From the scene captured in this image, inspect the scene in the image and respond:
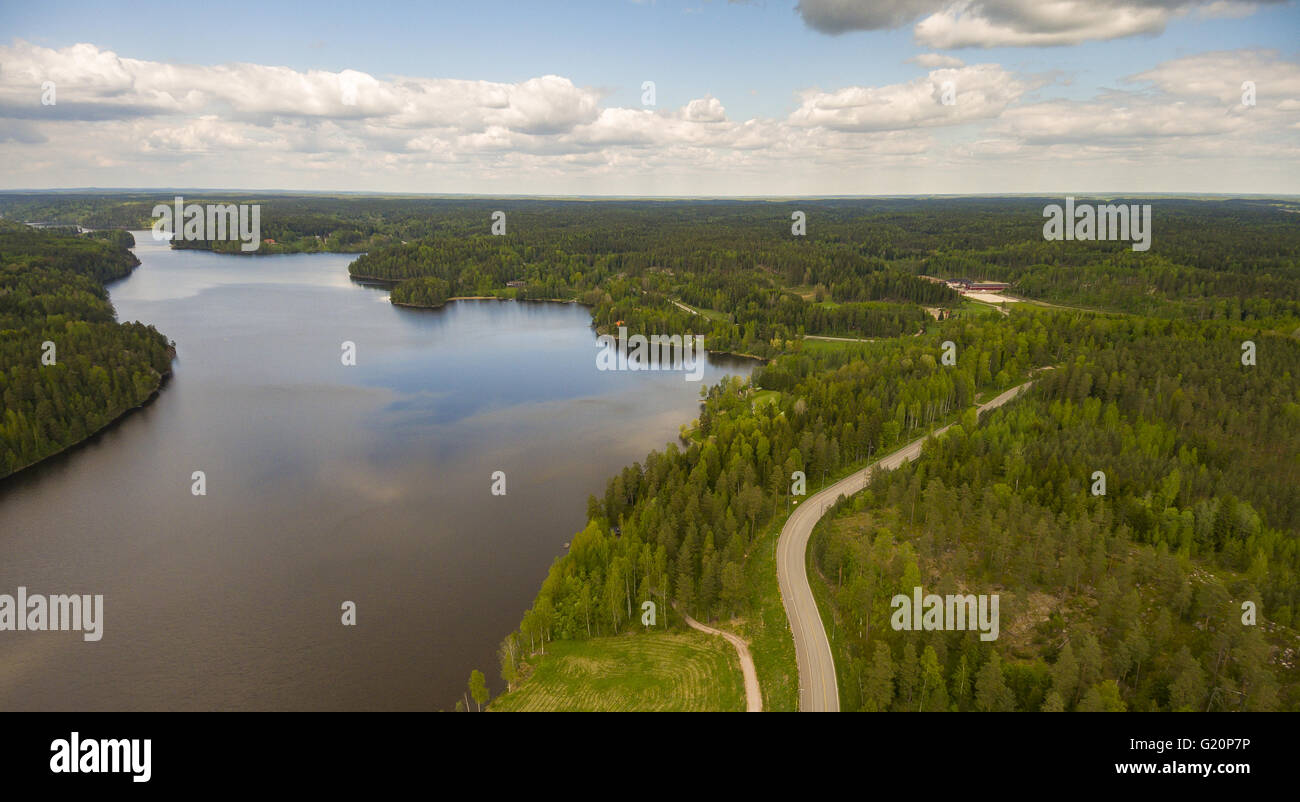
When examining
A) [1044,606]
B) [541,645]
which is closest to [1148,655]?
[1044,606]

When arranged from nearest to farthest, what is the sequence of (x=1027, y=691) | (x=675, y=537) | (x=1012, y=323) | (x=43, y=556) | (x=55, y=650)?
(x=1027, y=691)
(x=55, y=650)
(x=675, y=537)
(x=43, y=556)
(x=1012, y=323)

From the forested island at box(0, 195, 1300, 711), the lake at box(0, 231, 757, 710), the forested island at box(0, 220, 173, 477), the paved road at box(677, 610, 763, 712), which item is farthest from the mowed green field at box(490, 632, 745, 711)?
the forested island at box(0, 220, 173, 477)

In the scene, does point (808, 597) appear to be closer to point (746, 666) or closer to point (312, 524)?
point (746, 666)

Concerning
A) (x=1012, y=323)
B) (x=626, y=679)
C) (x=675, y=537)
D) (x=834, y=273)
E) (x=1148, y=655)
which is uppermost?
(x=834, y=273)

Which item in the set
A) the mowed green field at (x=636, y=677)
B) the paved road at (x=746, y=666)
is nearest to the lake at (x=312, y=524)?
the mowed green field at (x=636, y=677)

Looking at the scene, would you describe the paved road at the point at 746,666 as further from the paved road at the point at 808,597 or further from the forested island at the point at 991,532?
the paved road at the point at 808,597

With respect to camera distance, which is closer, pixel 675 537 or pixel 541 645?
pixel 541 645

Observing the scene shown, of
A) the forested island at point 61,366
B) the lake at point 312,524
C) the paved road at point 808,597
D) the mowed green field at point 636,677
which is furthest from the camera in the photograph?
the forested island at point 61,366

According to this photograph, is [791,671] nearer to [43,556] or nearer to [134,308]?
[43,556]
